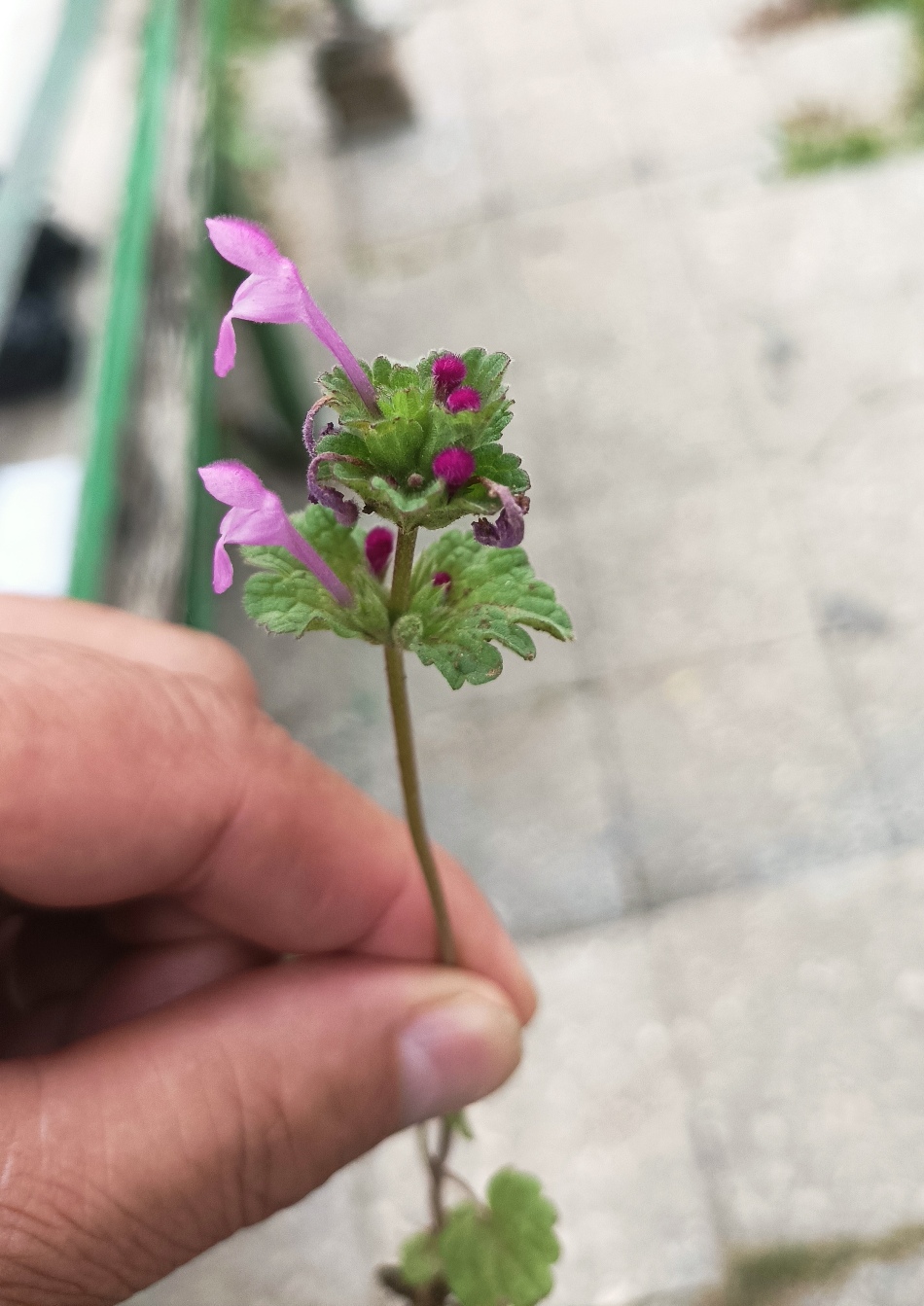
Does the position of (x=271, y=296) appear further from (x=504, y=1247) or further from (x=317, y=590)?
(x=504, y=1247)

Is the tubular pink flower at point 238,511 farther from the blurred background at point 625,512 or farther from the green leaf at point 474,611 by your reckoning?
the blurred background at point 625,512

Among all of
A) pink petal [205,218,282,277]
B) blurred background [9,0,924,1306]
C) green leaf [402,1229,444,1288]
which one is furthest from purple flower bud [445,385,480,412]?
green leaf [402,1229,444,1288]

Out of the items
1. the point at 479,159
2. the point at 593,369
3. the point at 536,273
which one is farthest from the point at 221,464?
the point at 479,159

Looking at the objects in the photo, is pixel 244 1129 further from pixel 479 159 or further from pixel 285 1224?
pixel 479 159

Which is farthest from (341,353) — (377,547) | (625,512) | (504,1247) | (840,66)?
(840,66)

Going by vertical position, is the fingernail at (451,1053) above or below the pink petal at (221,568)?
below

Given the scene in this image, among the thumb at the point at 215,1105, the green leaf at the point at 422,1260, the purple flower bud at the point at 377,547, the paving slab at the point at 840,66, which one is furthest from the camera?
the paving slab at the point at 840,66

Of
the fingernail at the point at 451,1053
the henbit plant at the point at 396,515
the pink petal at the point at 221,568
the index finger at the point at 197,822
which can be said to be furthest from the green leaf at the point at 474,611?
the fingernail at the point at 451,1053

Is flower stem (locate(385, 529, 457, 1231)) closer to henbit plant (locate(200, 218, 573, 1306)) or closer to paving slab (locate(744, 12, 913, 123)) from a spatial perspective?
henbit plant (locate(200, 218, 573, 1306))
